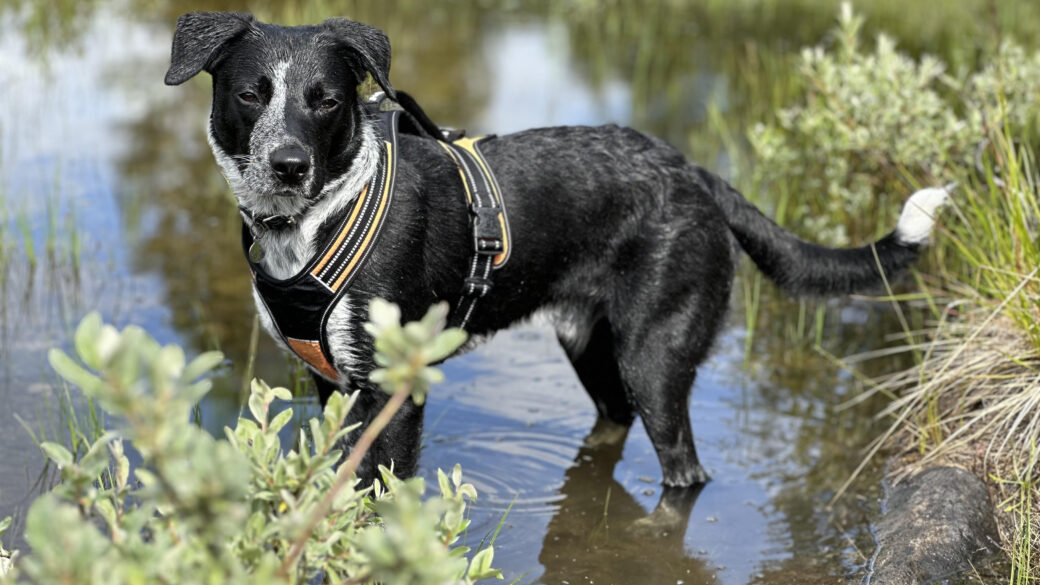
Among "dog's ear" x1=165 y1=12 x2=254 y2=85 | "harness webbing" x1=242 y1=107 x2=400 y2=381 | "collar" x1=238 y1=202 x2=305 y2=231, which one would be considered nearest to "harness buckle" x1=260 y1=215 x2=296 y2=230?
"collar" x1=238 y1=202 x2=305 y2=231

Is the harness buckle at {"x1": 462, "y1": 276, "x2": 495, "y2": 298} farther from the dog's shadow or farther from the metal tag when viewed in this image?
the dog's shadow

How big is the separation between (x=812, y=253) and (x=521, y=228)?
1.15 metres

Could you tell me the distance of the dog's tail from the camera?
3.85 m

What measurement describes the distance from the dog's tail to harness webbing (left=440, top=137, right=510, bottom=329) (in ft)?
2.83

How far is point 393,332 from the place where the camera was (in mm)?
1498

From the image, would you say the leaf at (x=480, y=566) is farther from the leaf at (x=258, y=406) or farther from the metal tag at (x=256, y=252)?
the metal tag at (x=256, y=252)

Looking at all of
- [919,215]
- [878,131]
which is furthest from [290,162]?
[878,131]

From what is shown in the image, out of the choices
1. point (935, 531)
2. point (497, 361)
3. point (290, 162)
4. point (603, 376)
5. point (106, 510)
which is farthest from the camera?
point (497, 361)

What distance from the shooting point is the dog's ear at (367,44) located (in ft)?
10.1

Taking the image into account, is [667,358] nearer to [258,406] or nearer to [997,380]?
[997,380]

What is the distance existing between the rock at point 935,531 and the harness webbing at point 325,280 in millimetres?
1805

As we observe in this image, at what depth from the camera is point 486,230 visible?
339 cm

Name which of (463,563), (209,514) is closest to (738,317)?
(463,563)

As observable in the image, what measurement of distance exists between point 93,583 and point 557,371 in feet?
12.2
